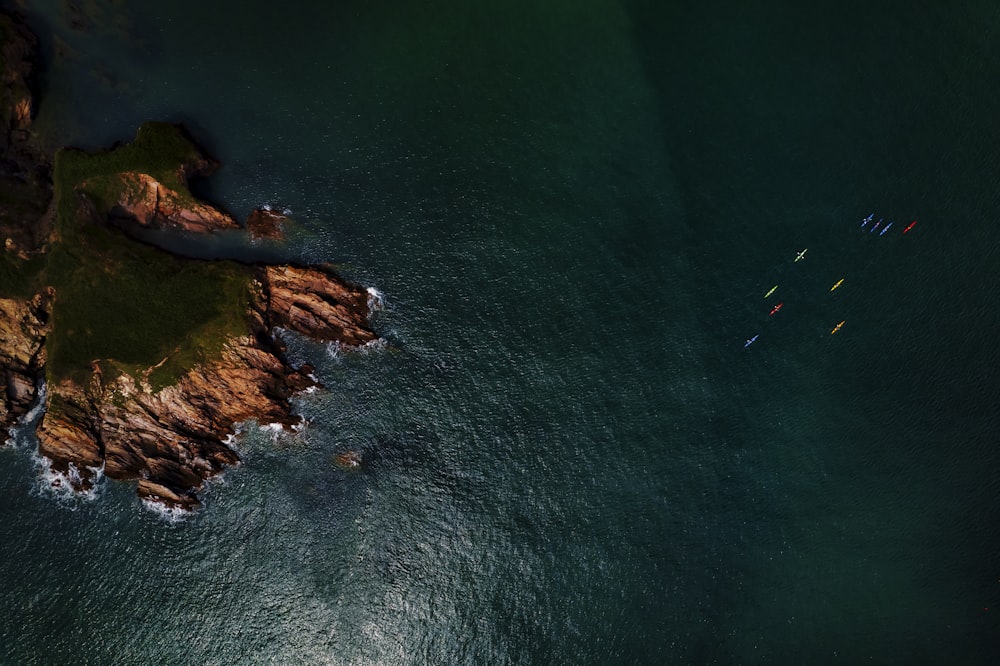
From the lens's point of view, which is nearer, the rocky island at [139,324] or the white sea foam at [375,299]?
the rocky island at [139,324]

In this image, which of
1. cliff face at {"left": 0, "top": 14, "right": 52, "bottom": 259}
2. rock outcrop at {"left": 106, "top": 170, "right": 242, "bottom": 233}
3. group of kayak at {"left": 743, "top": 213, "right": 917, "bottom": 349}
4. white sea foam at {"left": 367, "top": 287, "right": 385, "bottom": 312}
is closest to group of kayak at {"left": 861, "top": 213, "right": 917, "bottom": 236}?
group of kayak at {"left": 743, "top": 213, "right": 917, "bottom": 349}

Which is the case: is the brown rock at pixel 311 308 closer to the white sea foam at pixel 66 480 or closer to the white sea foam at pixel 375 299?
the white sea foam at pixel 375 299

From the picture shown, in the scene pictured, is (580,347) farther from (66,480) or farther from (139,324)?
(66,480)

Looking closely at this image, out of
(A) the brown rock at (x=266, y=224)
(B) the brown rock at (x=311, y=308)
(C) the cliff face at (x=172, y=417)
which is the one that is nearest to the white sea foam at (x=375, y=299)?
(B) the brown rock at (x=311, y=308)

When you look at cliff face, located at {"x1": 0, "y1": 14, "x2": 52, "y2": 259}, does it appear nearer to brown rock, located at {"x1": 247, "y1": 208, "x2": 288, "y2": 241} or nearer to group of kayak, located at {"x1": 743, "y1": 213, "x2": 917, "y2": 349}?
brown rock, located at {"x1": 247, "y1": 208, "x2": 288, "y2": 241}

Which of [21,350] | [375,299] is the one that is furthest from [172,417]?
[375,299]

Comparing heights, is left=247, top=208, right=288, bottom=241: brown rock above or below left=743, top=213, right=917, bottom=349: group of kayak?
above
